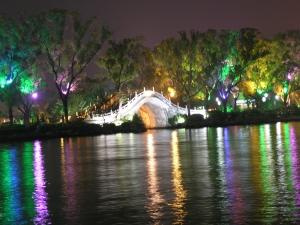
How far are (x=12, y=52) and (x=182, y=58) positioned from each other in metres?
27.7

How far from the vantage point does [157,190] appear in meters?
16.8

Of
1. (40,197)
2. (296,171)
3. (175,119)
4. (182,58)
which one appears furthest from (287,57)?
(40,197)

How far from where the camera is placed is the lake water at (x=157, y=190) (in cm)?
1327

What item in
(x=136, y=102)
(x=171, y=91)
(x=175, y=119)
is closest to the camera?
(x=136, y=102)

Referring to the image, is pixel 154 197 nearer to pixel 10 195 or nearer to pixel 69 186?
pixel 69 186

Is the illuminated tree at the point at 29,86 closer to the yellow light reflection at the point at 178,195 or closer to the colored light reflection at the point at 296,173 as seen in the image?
the colored light reflection at the point at 296,173

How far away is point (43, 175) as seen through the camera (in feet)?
71.6

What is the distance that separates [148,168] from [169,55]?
53396mm

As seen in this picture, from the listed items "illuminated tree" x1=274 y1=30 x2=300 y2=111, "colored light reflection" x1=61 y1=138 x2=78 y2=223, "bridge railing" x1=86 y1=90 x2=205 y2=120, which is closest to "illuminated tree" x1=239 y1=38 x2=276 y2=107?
"illuminated tree" x1=274 y1=30 x2=300 y2=111

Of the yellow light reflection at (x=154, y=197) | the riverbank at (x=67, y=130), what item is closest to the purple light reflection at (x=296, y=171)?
the yellow light reflection at (x=154, y=197)

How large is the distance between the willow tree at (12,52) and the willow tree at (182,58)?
954 inches

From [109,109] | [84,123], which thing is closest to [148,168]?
[84,123]

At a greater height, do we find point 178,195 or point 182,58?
point 182,58

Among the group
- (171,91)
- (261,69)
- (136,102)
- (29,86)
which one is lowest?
(136,102)
